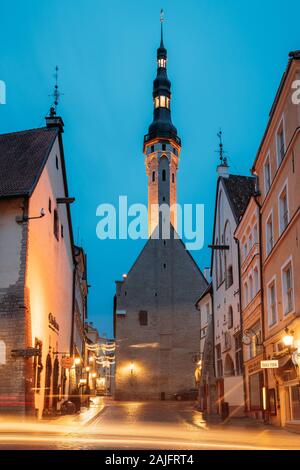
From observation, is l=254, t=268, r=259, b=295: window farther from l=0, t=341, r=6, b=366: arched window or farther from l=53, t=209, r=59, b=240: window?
l=0, t=341, r=6, b=366: arched window

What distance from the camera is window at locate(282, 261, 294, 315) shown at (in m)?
20.4

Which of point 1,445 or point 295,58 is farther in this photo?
point 295,58

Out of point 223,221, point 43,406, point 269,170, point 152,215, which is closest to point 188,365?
point 152,215

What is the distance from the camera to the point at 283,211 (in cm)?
2161

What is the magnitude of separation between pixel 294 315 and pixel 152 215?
180ft

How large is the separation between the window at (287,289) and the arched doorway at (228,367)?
1534cm

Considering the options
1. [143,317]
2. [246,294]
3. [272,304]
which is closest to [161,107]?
[143,317]

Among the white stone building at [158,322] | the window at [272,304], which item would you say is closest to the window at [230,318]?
the window at [272,304]

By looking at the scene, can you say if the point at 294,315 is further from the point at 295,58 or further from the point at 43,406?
the point at 43,406

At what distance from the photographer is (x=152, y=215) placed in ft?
242

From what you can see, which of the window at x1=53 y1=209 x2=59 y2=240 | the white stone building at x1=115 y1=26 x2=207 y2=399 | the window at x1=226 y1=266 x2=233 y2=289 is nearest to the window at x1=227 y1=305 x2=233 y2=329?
the window at x1=226 y1=266 x2=233 y2=289

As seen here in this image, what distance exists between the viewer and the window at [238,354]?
32425 mm

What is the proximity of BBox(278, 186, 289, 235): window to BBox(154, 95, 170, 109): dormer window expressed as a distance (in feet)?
207

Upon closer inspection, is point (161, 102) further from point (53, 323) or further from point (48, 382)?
point (48, 382)
